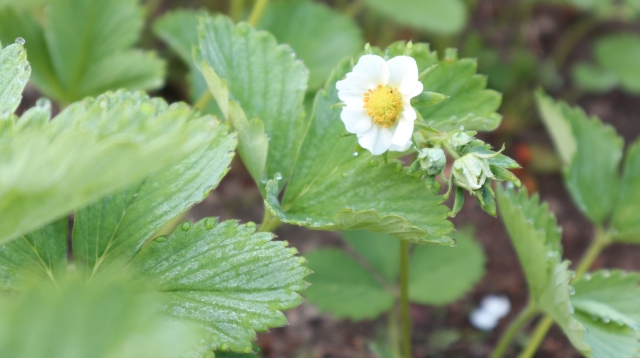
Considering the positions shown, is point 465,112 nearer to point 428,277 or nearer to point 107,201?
point 107,201

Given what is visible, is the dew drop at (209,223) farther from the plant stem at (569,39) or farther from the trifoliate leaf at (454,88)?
the plant stem at (569,39)

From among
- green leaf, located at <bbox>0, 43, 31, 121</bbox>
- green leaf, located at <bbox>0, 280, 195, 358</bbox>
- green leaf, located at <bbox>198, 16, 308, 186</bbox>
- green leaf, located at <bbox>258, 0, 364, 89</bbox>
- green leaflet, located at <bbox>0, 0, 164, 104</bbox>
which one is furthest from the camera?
green leaf, located at <bbox>258, 0, 364, 89</bbox>

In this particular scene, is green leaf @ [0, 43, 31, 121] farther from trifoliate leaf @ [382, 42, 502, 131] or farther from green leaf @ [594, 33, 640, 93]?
green leaf @ [594, 33, 640, 93]

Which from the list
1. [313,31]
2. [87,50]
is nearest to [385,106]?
[87,50]

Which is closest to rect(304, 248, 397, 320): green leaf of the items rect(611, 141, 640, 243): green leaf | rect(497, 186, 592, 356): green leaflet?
rect(497, 186, 592, 356): green leaflet

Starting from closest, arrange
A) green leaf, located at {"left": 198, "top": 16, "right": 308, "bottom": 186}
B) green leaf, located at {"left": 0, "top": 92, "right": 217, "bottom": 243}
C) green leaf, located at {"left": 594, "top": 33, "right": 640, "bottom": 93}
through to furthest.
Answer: green leaf, located at {"left": 0, "top": 92, "right": 217, "bottom": 243} → green leaf, located at {"left": 198, "top": 16, "right": 308, "bottom": 186} → green leaf, located at {"left": 594, "top": 33, "right": 640, "bottom": 93}

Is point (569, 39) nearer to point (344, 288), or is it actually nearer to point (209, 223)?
point (344, 288)
